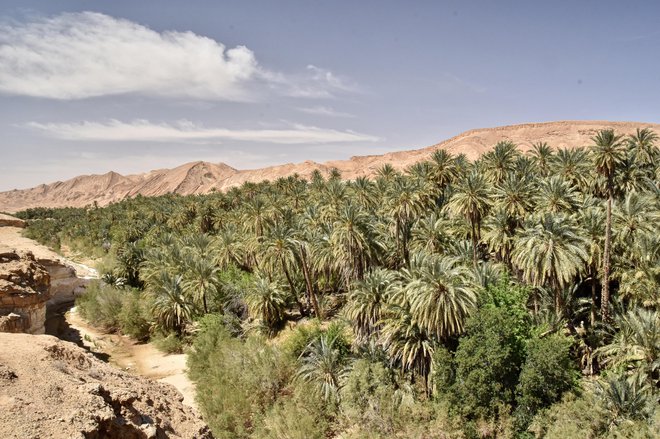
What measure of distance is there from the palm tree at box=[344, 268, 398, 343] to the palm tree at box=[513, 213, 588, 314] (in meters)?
9.10

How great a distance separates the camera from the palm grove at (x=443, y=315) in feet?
Answer: 73.0

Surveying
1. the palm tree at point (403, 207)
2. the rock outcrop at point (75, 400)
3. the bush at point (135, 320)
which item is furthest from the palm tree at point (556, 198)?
the bush at point (135, 320)

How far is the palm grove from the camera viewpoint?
73.0 feet

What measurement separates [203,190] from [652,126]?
173543 mm

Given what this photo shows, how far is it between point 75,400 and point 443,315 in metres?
20.1

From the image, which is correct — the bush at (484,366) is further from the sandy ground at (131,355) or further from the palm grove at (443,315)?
the sandy ground at (131,355)

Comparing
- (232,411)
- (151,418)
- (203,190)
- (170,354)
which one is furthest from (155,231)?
(203,190)

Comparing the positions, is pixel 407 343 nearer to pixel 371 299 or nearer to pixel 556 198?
pixel 371 299

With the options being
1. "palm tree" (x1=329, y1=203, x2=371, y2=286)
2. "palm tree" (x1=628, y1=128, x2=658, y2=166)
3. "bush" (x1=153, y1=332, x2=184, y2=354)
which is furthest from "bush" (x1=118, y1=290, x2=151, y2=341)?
"palm tree" (x1=628, y1=128, x2=658, y2=166)

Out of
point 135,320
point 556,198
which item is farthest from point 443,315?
point 135,320

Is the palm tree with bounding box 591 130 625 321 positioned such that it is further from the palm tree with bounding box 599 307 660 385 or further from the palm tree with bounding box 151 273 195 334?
the palm tree with bounding box 151 273 195 334

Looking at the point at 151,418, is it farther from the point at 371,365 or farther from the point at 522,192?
the point at 522,192

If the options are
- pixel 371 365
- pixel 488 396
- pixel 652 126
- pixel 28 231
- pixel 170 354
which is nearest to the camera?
pixel 488 396

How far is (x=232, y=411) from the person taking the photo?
23953 millimetres
